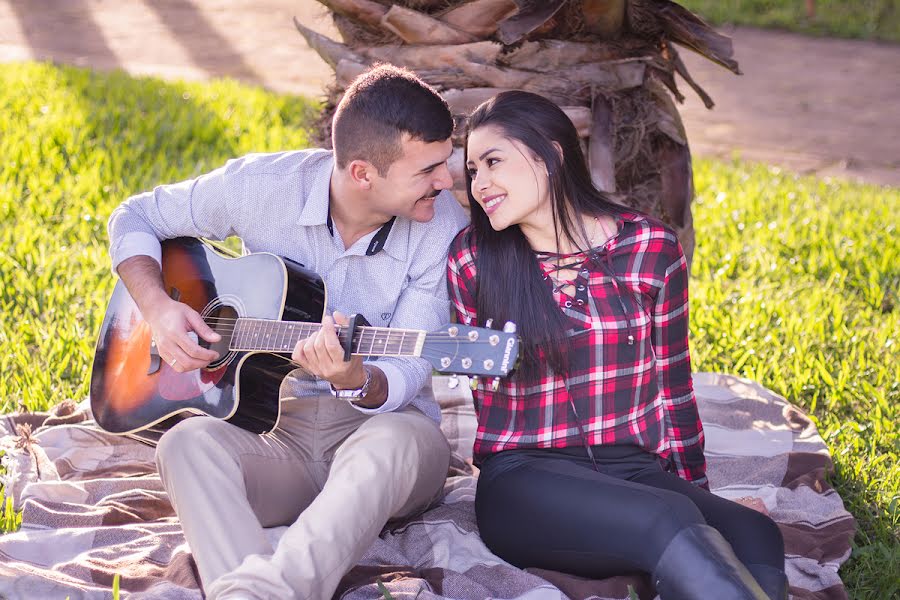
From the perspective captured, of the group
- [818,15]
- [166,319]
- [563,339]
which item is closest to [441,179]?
[563,339]

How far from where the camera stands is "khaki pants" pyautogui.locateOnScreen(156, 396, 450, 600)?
2.45 metres

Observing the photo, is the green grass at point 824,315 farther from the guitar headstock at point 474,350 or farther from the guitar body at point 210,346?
the guitar body at point 210,346

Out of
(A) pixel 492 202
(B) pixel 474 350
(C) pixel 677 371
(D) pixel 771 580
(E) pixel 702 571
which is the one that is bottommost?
(D) pixel 771 580

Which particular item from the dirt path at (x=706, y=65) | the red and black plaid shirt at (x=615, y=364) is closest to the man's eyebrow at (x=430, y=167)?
the red and black plaid shirt at (x=615, y=364)

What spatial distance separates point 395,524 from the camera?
311 centimetres

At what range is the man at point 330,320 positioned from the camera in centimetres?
259

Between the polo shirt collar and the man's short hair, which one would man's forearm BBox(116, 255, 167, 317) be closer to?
the polo shirt collar

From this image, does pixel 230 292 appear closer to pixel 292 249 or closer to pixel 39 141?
pixel 292 249

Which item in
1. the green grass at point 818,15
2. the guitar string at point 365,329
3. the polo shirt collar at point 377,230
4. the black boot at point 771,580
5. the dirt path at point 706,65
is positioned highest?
the polo shirt collar at point 377,230

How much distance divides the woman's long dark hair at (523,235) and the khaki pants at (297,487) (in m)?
0.39

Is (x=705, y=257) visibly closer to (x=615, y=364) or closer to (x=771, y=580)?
(x=615, y=364)

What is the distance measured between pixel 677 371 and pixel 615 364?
0.23 metres

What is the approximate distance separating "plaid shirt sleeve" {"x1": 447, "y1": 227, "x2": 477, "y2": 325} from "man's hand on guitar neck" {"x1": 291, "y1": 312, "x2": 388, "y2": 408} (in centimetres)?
35

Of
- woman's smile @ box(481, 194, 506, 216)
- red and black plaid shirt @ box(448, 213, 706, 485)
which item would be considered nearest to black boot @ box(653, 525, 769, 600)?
red and black plaid shirt @ box(448, 213, 706, 485)
